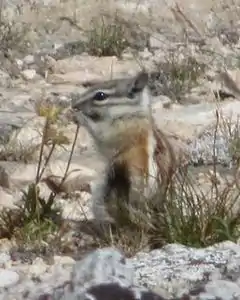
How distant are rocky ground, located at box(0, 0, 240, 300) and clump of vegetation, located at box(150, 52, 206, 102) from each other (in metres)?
0.01

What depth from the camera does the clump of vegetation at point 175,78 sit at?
9.70 m

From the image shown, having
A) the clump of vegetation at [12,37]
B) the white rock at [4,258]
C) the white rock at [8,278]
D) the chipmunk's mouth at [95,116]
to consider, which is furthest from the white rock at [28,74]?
the white rock at [8,278]

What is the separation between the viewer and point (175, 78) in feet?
32.3

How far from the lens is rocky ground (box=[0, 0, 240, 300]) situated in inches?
212

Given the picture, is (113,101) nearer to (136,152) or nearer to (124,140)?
(124,140)

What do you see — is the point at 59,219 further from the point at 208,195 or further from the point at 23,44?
the point at 23,44

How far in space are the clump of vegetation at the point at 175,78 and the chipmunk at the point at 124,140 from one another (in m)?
2.64

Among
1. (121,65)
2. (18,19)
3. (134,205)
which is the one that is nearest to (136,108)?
(134,205)

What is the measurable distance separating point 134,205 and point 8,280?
1129 mm

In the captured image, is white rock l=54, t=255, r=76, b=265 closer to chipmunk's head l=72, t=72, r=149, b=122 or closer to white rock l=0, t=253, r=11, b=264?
white rock l=0, t=253, r=11, b=264

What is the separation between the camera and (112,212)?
673cm

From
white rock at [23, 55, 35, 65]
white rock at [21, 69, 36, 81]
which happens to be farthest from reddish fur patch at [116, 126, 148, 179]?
white rock at [23, 55, 35, 65]

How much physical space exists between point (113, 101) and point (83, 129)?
1.91 meters

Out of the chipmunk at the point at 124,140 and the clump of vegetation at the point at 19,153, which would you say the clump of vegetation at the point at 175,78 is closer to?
the clump of vegetation at the point at 19,153
